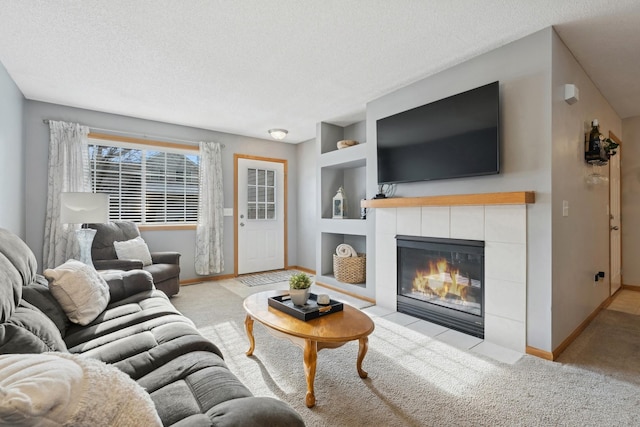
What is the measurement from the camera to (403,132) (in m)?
3.28

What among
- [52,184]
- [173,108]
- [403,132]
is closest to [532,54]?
[403,132]

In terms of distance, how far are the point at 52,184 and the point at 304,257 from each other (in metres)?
3.86

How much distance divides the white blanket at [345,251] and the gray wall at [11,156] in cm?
365

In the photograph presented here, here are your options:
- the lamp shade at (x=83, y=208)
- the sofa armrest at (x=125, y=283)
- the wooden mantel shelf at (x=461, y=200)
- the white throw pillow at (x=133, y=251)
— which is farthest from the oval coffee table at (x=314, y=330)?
the lamp shade at (x=83, y=208)

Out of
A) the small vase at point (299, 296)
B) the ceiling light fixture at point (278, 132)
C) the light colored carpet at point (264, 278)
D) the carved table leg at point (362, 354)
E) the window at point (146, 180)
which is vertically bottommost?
the light colored carpet at point (264, 278)

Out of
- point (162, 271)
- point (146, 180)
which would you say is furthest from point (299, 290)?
point (146, 180)

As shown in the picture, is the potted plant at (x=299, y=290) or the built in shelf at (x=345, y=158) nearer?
the potted plant at (x=299, y=290)

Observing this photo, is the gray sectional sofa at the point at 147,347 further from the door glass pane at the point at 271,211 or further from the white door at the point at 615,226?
the white door at the point at 615,226

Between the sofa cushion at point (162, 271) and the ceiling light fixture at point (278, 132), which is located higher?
the ceiling light fixture at point (278, 132)

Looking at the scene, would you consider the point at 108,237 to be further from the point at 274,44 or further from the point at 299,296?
the point at 274,44

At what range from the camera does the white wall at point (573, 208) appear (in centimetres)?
239

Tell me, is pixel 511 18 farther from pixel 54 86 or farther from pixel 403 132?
pixel 54 86

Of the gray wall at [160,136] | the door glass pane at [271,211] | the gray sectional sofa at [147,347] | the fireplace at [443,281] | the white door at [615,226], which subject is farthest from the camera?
the door glass pane at [271,211]

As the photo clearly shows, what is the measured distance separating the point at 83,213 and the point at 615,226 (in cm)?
649
